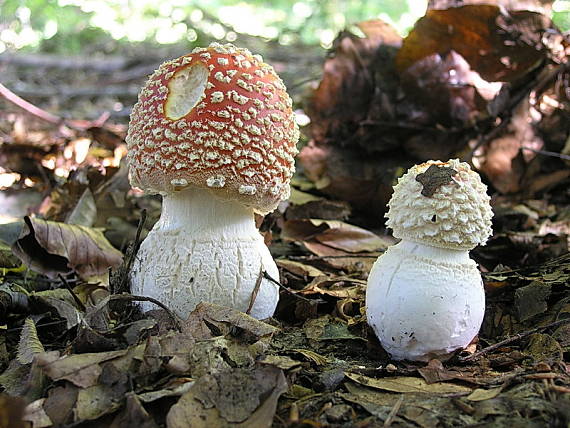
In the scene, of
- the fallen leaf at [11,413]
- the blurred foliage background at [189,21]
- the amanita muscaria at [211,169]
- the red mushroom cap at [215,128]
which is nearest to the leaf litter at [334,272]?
the fallen leaf at [11,413]

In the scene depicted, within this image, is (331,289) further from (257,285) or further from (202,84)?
(202,84)

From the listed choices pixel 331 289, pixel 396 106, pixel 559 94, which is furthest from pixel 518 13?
pixel 331 289

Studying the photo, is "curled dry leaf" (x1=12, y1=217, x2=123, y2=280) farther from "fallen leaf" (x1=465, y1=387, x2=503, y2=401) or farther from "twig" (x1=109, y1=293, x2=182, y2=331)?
"fallen leaf" (x1=465, y1=387, x2=503, y2=401)

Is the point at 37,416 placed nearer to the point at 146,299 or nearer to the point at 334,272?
the point at 146,299

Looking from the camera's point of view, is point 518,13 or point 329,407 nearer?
point 329,407

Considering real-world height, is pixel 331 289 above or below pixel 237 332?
below

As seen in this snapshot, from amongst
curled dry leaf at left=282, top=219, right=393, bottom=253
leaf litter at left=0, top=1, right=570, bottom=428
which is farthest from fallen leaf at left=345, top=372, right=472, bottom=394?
→ curled dry leaf at left=282, top=219, right=393, bottom=253
